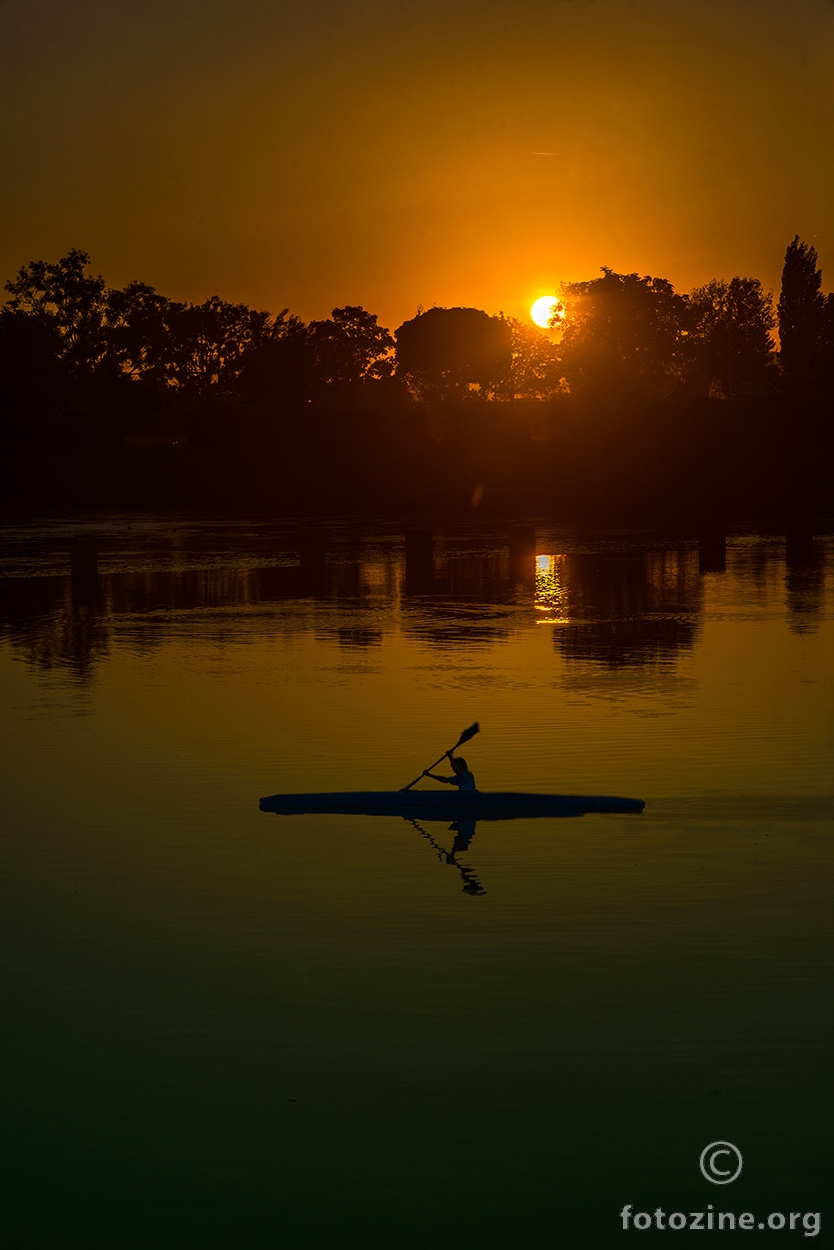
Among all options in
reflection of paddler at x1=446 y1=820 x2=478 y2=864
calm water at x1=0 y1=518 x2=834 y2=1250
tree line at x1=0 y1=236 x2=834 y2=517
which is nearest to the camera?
calm water at x1=0 y1=518 x2=834 y2=1250

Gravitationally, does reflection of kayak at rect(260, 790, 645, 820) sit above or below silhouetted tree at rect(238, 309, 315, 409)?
below

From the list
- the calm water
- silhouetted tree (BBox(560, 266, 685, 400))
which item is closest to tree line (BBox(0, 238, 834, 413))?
silhouetted tree (BBox(560, 266, 685, 400))

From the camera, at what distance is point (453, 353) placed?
16812 centimetres

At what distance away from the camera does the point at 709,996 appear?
10805 millimetres

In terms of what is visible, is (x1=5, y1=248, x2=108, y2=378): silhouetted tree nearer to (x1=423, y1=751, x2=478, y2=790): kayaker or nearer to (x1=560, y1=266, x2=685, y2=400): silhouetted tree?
(x1=560, y1=266, x2=685, y2=400): silhouetted tree

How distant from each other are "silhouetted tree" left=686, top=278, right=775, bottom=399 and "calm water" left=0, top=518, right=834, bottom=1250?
113m

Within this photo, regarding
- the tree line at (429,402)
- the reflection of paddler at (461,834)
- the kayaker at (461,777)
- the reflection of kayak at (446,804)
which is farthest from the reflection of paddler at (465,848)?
the tree line at (429,402)

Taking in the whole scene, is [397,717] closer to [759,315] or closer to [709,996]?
[709,996]

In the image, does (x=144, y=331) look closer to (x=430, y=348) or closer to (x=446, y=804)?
(x=430, y=348)

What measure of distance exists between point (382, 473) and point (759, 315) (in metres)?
75.9

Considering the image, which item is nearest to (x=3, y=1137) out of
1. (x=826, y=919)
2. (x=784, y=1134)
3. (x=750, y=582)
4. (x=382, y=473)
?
(x=784, y=1134)

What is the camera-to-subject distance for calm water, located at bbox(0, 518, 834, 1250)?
8.49 m

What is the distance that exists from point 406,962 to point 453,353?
159831mm

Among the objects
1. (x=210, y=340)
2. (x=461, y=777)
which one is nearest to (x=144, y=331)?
(x=210, y=340)
